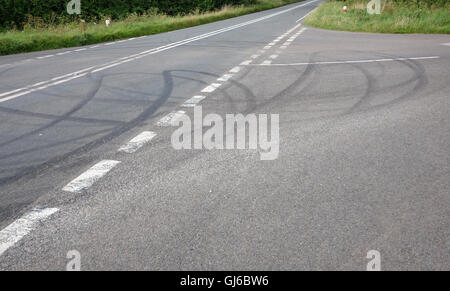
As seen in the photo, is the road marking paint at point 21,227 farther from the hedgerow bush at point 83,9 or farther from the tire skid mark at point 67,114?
the hedgerow bush at point 83,9

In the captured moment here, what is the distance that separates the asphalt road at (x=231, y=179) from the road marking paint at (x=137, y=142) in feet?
0.15

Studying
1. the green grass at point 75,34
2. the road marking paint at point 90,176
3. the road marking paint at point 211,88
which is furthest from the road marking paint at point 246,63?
the green grass at point 75,34

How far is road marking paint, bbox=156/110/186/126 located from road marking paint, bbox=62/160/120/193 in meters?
1.69

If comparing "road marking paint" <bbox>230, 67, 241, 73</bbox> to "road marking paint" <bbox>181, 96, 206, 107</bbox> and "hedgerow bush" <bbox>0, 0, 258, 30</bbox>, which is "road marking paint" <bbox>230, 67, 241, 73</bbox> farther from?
"hedgerow bush" <bbox>0, 0, 258, 30</bbox>

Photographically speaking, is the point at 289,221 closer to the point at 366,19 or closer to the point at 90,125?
the point at 90,125

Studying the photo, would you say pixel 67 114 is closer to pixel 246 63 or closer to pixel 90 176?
pixel 90 176

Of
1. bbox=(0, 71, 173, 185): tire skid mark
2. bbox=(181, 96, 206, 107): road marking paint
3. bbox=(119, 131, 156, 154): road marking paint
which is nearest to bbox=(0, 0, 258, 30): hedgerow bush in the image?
bbox=(181, 96, 206, 107): road marking paint

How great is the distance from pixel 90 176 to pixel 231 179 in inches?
55.7

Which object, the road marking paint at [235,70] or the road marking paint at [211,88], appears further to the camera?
the road marking paint at [235,70]

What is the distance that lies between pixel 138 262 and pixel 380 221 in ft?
6.23

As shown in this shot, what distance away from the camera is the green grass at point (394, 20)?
21641 millimetres

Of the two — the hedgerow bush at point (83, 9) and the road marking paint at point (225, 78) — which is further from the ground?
the hedgerow bush at point (83, 9)

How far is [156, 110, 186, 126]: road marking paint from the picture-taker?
6.86 metres

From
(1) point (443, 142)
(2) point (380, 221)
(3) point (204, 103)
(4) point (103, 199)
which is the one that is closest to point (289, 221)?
(2) point (380, 221)
